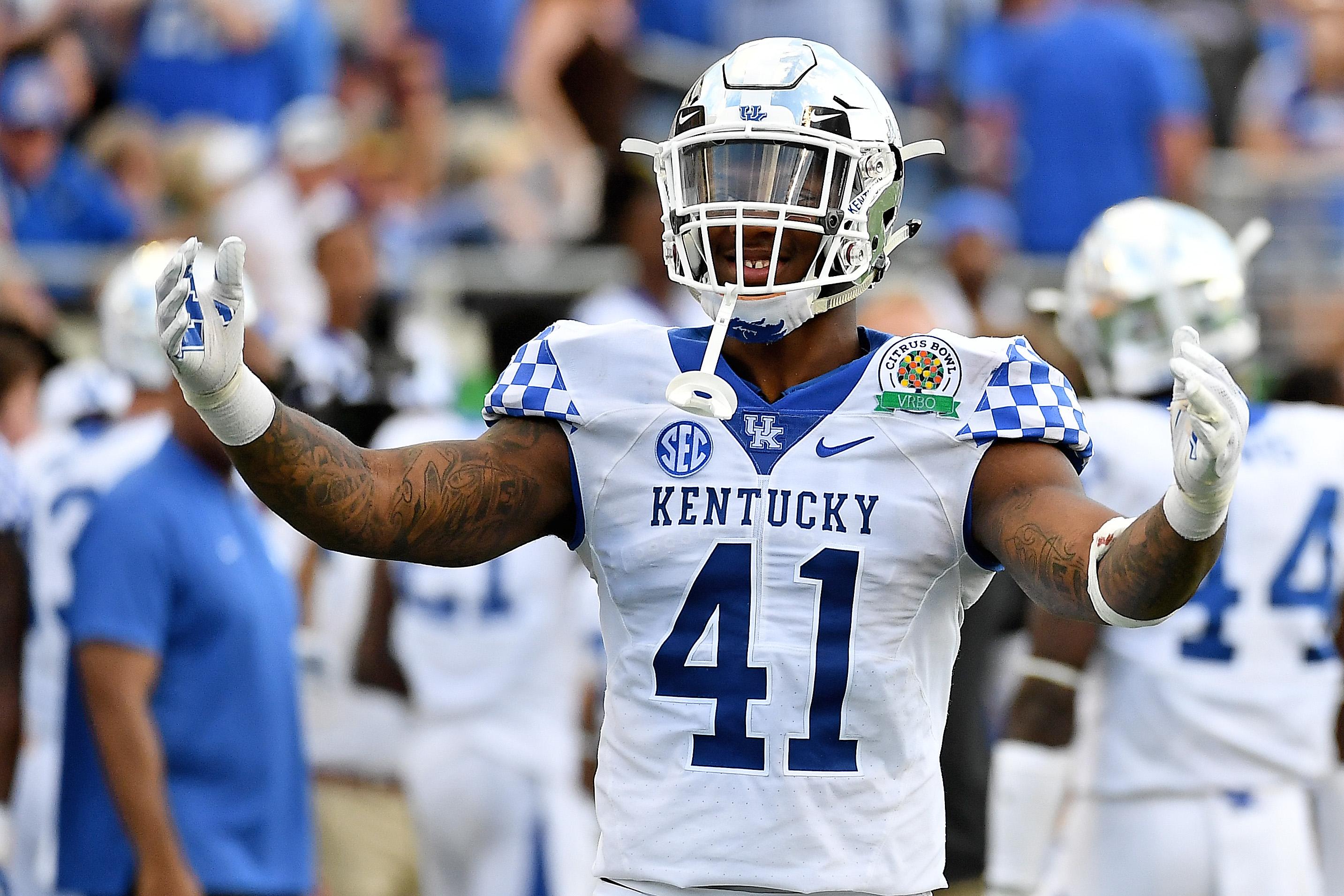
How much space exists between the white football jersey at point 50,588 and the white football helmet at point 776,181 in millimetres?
2671

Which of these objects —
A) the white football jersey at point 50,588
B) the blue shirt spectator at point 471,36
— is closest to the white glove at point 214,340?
the white football jersey at point 50,588

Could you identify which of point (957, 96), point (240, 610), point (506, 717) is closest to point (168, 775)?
point (240, 610)

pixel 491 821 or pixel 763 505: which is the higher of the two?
pixel 763 505

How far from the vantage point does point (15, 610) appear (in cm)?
531

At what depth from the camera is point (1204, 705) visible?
197 inches

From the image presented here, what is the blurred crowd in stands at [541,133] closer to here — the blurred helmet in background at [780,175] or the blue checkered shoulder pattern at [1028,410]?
the blurred helmet in background at [780,175]

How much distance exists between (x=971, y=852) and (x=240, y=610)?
6.69 feet

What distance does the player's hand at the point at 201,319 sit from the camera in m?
3.02

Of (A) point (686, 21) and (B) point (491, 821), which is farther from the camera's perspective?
(A) point (686, 21)

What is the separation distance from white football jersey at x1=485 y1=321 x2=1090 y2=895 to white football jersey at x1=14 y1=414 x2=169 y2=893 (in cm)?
265

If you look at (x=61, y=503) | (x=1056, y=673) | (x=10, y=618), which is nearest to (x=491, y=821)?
(x=61, y=503)

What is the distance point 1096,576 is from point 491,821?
4.01 m

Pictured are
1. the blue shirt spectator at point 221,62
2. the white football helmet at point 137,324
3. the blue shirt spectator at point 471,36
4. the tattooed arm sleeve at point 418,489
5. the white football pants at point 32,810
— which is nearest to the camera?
the tattooed arm sleeve at point 418,489

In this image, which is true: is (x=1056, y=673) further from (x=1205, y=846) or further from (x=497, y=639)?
(x=497, y=639)
